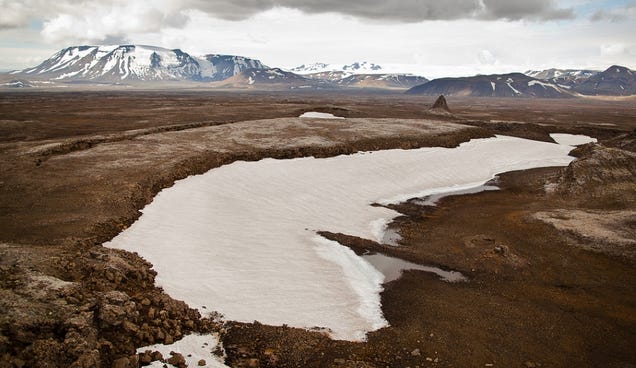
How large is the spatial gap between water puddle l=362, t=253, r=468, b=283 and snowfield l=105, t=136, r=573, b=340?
0.58 m

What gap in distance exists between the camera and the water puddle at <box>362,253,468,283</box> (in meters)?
22.2

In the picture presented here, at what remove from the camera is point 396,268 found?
23547 mm

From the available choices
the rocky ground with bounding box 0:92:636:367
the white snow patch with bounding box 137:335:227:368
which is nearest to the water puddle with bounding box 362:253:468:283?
the rocky ground with bounding box 0:92:636:367

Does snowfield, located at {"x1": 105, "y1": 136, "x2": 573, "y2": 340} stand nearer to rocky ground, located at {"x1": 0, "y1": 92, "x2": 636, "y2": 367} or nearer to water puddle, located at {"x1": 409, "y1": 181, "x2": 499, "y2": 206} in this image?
water puddle, located at {"x1": 409, "y1": 181, "x2": 499, "y2": 206}

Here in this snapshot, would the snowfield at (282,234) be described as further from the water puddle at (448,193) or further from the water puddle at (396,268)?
the water puddle at (448,193)

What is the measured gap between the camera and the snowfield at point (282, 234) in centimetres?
1853

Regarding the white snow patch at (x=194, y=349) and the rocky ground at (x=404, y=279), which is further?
the rocky ground at (x=404, y=279)

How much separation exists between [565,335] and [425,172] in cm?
3315

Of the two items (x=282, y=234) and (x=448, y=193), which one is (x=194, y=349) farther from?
(x=448, y=193)

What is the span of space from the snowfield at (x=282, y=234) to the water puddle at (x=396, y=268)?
576 mm

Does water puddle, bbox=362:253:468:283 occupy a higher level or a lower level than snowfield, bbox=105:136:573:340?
lower

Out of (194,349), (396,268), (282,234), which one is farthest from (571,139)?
(194,349)

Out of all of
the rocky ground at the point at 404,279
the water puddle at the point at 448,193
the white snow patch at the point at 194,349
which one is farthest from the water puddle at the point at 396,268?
the water puddle at the point at 448,193

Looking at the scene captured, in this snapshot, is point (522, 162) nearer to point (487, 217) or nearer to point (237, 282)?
point (487, 217)
